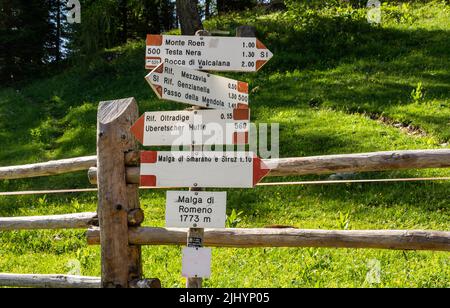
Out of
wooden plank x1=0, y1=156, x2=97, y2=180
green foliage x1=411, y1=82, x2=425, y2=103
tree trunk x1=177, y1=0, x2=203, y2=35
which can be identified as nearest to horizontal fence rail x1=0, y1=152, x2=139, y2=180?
wooden plank x1=0, y1=156, x2=97, y2=180

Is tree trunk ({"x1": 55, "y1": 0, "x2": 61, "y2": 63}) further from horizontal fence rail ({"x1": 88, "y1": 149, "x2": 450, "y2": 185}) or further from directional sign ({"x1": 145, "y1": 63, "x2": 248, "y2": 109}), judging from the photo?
horizontal fence rail ({"x1": 88, "y1": 149, "x2": 450, "y2": 185})

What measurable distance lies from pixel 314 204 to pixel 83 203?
12.9ft

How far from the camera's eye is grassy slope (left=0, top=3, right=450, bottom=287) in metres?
6.47

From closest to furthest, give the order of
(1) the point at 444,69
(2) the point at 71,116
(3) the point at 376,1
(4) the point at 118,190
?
(4) the point at 118,190 < (1) the point at 444,69 < (2) the point at 71,116 < (3) the point at 376,1

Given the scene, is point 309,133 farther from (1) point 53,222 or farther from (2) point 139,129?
(2) point 139,129

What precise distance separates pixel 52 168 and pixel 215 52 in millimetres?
3233

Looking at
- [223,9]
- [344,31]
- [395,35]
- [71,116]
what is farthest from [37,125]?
[223,9]

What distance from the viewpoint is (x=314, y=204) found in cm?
847

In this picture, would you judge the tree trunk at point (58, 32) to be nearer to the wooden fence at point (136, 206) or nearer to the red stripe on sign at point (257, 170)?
the wooden fence at point (136, 206)

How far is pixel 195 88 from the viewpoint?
4.64 m

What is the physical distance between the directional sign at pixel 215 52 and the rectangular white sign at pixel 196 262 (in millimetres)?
1516

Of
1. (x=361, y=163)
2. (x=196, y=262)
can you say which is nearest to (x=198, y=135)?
(x=196, y=262)

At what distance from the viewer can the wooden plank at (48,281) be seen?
17.7 feet
